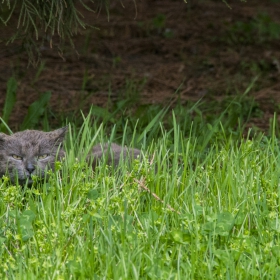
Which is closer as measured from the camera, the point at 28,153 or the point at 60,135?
the point at 28,153

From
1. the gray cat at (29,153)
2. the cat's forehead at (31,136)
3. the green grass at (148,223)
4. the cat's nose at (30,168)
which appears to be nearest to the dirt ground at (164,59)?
the cat's forehead at (31,136)

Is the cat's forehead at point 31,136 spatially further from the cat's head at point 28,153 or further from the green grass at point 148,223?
the green grass at point 148,223

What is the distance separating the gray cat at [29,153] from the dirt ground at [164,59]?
5.98ft

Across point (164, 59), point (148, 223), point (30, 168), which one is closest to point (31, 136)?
point (30, 168)

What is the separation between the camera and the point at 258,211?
3922 mm

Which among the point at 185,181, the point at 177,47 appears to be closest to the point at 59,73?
the point at 177,47

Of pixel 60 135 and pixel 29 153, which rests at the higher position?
pixel 60 135

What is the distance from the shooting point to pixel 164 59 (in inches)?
366

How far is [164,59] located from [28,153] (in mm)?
4631

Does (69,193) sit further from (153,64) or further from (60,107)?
(153,64)

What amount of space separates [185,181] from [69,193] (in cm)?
79

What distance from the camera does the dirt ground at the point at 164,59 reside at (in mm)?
8008

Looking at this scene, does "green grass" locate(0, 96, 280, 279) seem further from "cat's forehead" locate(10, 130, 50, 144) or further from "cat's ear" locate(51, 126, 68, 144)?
"cat's forehead" locate(10, 130, 50, 144)

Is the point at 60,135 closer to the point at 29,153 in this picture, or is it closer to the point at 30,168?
the point at 29,153
